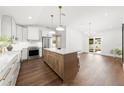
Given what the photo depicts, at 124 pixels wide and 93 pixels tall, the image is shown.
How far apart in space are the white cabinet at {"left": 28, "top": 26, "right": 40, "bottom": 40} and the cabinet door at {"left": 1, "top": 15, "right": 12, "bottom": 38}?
221 cm

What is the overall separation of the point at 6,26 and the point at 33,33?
8.25 ft

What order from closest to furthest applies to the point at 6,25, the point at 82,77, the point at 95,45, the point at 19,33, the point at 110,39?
the point at 82,77 → the point at 6,25 → the point at 19,33 → the point at 110,39 → the point at 95,45

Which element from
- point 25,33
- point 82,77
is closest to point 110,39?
point 82,77

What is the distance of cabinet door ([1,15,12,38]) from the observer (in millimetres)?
3345

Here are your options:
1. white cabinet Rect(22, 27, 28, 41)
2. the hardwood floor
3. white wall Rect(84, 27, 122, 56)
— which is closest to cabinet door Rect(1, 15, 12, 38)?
the hardwood floor

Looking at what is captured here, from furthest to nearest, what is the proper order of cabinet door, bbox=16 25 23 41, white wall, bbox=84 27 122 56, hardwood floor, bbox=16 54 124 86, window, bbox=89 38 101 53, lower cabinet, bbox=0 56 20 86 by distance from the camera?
1. window, bbox=89 38 101 53
2. white wall, bbox=84 27 122 56
3. cabinet door, bbox=16 25 23 41
4. hardwood floor, bbox=16 54 124 86
5. lower cabinet, bbox=0 56 20 86

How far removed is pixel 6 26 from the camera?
135 inches

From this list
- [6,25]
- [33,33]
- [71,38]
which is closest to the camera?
[6,25]

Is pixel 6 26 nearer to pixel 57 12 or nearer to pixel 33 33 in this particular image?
pixel 57 12

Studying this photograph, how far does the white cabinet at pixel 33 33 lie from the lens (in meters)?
5.83

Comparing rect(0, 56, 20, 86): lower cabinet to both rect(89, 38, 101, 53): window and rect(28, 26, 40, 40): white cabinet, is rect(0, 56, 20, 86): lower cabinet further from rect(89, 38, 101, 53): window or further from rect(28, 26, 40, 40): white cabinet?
rect(89, 38, 101, 53): window

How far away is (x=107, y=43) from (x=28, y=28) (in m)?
6.41
